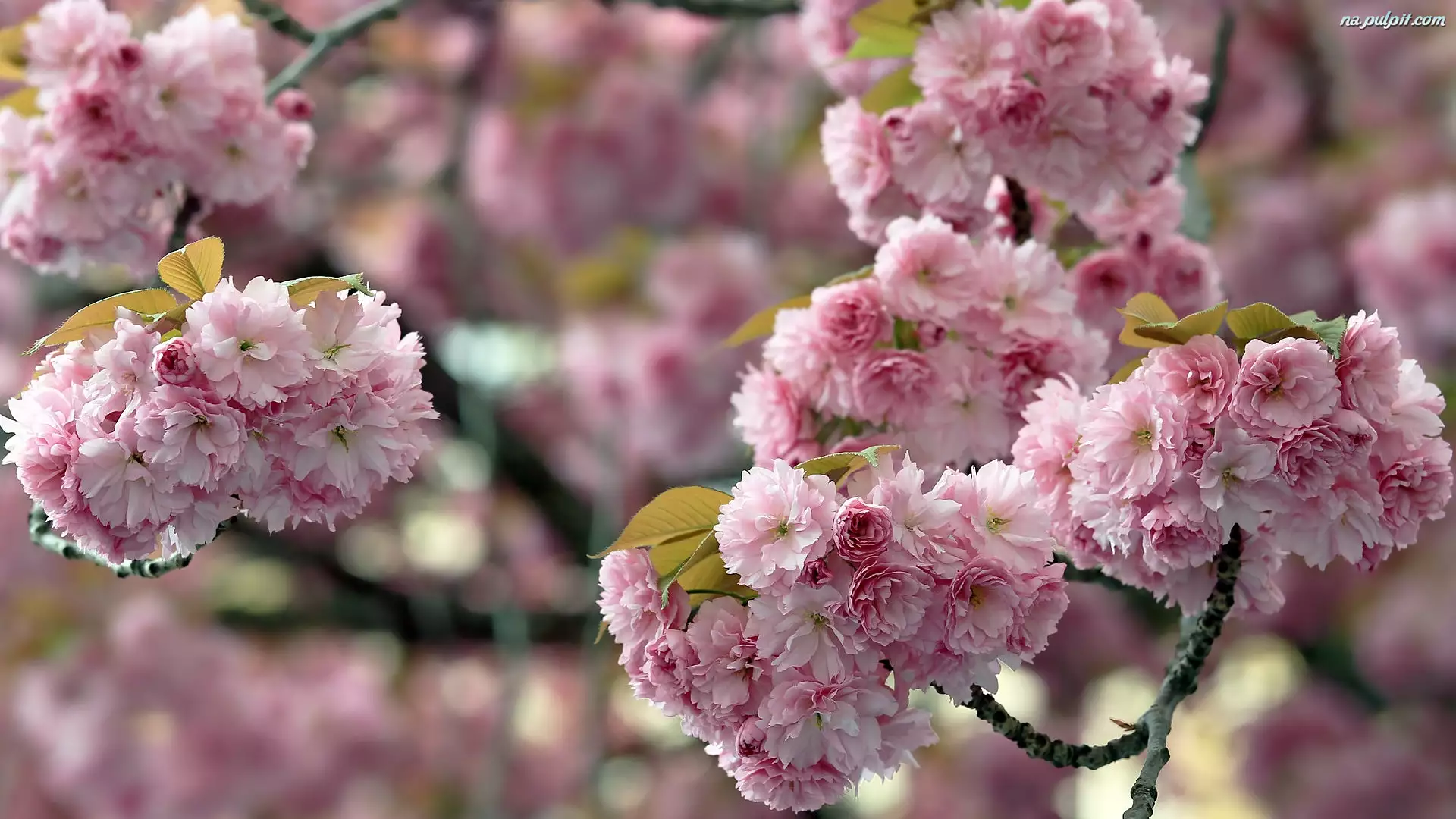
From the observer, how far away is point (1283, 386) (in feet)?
2.83

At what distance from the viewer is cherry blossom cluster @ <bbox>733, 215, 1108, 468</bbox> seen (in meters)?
1.17

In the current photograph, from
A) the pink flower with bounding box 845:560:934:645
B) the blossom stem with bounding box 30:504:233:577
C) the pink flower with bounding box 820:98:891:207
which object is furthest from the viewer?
the pink flower with bounding box 820:98:891:207

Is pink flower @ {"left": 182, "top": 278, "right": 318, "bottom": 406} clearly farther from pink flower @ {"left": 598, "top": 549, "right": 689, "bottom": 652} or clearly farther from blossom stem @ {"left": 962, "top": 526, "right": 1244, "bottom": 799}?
blossom stem @ {"left": 962, "top": 526, "right": 1244, "bottom": 799}

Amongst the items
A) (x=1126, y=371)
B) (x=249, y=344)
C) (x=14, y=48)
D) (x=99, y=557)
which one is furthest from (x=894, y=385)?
(x=14, y=48)

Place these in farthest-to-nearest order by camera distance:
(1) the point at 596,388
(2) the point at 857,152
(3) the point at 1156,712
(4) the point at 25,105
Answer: (1) the point at 596,388, (4) the point at 25,105, (2) the point at 857,152, (3) the point at 1156,712

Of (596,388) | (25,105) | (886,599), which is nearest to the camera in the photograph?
(886,599)

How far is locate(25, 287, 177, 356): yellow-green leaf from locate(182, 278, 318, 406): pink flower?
0.05 meters

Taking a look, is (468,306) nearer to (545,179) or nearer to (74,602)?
(545,179)

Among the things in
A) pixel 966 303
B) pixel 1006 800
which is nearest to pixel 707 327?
pixel 1006 800

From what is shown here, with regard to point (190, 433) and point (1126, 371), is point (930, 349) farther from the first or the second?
point (190, 433)

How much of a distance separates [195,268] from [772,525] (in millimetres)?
431

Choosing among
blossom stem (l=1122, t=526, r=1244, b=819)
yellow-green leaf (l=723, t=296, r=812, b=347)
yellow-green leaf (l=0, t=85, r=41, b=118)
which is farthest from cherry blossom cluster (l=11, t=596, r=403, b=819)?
blossom stem (l=1122, t=526, r=1244, b=819)

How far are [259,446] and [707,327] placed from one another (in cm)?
298

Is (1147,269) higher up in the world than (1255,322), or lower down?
lower down
